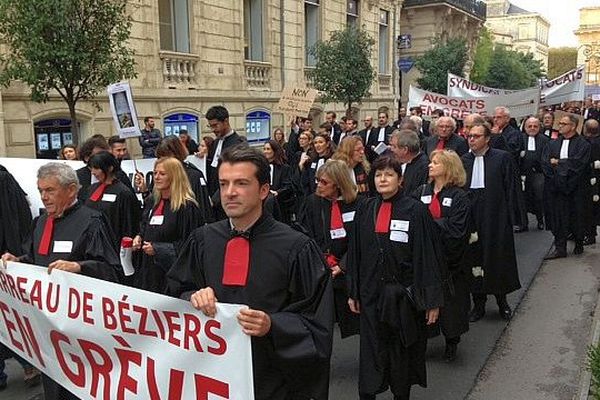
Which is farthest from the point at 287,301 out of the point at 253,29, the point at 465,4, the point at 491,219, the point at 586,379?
the point at 465,4

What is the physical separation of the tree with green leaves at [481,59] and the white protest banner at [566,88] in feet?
95.8

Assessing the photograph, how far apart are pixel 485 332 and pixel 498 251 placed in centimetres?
84

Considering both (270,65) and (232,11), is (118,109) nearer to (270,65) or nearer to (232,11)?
(232,11)

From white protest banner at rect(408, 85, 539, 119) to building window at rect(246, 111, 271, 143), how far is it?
7.02 metres

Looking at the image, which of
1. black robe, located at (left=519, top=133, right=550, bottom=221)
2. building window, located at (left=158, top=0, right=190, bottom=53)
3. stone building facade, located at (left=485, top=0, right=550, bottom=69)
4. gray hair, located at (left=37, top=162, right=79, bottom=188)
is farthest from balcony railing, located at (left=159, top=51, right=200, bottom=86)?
stone building facade, located at (left=485, top=0, right=550, bottom=69)

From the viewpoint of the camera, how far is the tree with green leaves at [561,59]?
4232 inches

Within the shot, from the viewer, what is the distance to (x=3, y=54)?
10.9 m

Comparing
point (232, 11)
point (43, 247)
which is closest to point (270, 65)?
point (232, 11)

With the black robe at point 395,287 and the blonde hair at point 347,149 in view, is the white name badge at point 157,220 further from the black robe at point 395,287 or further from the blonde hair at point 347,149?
the blonde hair at point 347,149

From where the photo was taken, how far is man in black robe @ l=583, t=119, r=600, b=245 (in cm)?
930

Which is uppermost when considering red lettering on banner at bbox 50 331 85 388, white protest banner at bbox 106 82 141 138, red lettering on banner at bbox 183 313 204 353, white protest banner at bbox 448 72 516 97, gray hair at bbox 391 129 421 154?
white protest banner at bbox 448 72 516 97

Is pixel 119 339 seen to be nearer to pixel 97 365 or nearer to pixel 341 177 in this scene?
pixel 97 365

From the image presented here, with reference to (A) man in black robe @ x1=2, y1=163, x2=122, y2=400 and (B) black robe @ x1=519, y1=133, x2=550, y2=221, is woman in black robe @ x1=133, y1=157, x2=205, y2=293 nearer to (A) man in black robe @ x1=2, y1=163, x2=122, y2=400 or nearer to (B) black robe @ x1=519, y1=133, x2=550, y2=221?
(A) man in black robe @ x1=2, y1=163, x2=122, y2=400

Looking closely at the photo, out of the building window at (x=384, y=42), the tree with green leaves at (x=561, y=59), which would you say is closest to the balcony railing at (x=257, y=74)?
the building window at (x=384, y=42)
